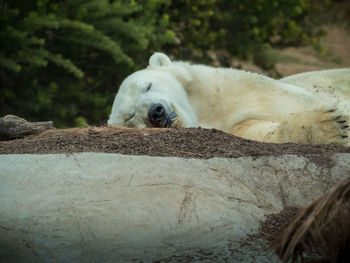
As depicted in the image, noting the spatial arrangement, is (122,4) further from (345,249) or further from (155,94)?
(345,249)

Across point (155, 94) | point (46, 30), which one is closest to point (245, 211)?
point (155, 94)

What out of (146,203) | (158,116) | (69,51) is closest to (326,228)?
(146,203)

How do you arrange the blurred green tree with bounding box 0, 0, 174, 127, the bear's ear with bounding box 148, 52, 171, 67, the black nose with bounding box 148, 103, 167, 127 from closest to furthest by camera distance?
the black nose with bounding box 148, 103, 167, 127 → the bear's ear with bounding box 148, 52, 171, 67 → the blurred green tree with bounding box 0, 0, 174, 127

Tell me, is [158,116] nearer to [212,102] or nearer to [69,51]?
[212,102]

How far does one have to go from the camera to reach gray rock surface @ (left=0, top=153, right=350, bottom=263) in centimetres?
233

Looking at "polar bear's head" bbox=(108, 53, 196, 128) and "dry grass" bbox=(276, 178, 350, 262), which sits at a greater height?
"polar bear's head" bbox=(108, 53, 196, 128)

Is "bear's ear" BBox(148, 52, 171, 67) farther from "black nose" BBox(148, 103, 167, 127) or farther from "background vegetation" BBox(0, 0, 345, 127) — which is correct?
"background vegetation" BBox(0, 0, 345, 127)

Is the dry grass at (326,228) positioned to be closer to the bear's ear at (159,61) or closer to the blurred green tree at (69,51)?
the bear's ear at (159,61)

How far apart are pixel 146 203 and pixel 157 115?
1718 millimetres

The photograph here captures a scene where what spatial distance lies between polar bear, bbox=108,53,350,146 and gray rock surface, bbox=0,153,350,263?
3.79ft

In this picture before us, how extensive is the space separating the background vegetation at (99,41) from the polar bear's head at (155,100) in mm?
1266

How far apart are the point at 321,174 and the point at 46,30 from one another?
4980 mm

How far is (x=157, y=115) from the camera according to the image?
4.23 metres

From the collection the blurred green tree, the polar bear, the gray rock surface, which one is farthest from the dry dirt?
the blurred green tree
